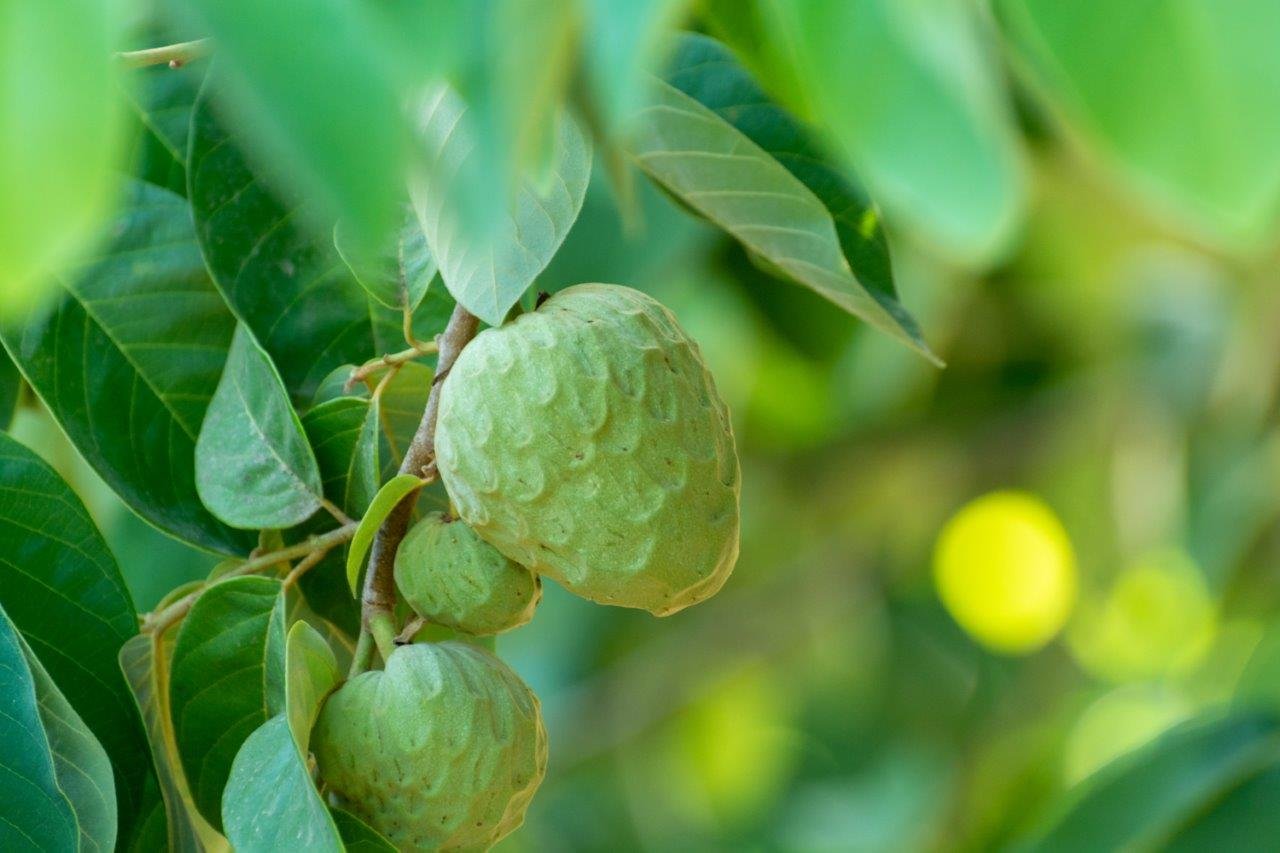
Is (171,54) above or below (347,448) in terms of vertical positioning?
above

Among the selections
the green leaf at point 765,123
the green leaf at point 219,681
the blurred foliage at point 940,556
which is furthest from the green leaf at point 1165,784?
the green leaf at point 219,681

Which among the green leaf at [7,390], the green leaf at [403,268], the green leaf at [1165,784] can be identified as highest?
the green leaf at [403,268]

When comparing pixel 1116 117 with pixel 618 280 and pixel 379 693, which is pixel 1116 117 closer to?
pixel 379 693

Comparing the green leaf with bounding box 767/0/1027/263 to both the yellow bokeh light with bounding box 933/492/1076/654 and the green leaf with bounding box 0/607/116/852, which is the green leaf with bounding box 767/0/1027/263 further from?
the yellow bokeh light with bounding box 933/492/1076/654

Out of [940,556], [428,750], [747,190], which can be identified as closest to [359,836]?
[428,750]

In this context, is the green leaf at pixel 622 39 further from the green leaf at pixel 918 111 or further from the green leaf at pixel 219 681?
the green leaf at pixel 219 681

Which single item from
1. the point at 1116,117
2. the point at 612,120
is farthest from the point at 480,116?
the point at 1116,117

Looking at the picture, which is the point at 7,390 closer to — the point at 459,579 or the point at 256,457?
the point at 256,457
